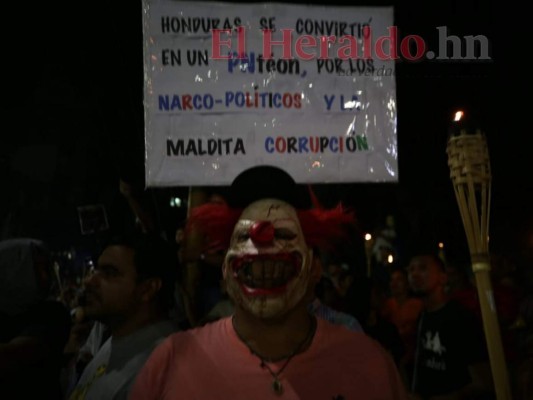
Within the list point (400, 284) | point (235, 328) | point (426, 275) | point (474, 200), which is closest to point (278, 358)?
point (235, 328)

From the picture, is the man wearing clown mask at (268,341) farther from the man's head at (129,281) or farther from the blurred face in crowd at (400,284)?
the blurred face in crowd at (400,284)

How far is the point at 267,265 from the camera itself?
236cm

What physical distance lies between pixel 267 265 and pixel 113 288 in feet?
3.35

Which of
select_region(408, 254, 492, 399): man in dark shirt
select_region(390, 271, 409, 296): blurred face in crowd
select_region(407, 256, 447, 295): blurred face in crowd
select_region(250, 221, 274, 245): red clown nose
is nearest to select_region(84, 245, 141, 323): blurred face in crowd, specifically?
select_region(250, 221, 274, 245): red clown nose

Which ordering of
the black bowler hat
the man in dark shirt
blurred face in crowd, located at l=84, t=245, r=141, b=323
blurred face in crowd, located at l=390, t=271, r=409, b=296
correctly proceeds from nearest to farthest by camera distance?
the black bowler hat
blurred face in crowd, located at l=84, t=245, r=141, b=323
the man in dark shirt
blurred face in crowd, located at l=390, t=271, r=409, b=296

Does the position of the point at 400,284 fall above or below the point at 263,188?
below

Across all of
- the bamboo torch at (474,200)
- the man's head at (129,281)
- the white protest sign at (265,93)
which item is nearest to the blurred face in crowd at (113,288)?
the man's head at (129,281)

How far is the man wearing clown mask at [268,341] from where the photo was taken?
226 centimetres

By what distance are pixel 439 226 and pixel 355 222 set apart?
3005 mm

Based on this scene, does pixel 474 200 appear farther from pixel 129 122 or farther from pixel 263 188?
pixel 129 122

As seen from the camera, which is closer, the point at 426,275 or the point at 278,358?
the point at 278,358

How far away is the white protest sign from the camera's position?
3.66 metres

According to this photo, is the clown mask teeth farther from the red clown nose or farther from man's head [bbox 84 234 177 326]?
man's head [bbox 84 234 177 326]

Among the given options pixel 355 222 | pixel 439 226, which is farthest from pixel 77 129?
pixel 355 222
